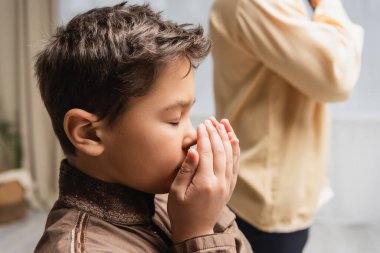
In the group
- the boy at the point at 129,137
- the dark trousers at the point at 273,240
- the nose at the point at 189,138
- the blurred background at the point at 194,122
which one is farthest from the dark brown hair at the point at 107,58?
the blurred background at the point at 194,122

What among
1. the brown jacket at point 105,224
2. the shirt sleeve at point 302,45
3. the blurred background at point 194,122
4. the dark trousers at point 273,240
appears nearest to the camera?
the brown jacket at point 105,224

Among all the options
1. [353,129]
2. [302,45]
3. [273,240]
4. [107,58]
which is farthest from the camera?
[353,129]

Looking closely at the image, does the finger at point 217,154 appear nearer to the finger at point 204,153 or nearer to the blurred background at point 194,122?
the finger at point 204,153

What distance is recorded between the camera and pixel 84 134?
0.70 metres

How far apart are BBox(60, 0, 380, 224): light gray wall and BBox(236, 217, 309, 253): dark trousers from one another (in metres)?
1.90

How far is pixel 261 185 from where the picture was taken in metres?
1.17

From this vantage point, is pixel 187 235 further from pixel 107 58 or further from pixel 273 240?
pixel 273 240

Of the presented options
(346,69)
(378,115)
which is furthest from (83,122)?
(378,115)

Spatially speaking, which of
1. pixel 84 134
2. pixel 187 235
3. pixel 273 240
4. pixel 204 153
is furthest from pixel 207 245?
pixel 273 240

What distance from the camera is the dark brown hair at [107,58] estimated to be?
2.16 feet

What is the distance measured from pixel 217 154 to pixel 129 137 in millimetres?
143

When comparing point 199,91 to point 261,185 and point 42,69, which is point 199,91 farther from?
point 42,69

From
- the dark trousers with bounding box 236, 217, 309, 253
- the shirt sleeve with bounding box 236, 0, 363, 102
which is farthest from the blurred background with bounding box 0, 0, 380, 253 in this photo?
the shirt sleeve with bounding box 236, 0, 363, 102

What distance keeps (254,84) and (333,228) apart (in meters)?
2.23
